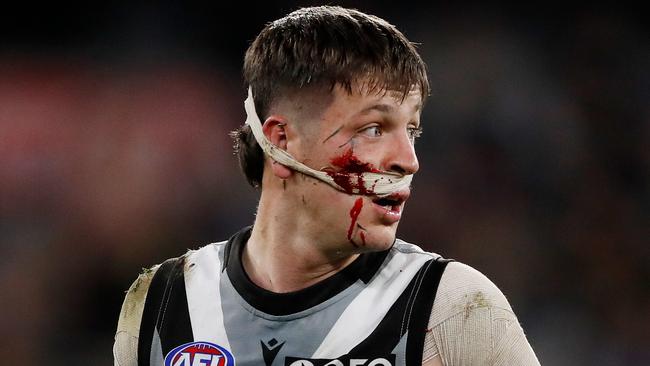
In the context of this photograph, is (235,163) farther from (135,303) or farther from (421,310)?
(421,310)

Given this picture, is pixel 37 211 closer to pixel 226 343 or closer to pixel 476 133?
Result: pixel 476 133

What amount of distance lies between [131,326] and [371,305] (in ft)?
2.34

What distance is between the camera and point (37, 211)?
17.5 ft

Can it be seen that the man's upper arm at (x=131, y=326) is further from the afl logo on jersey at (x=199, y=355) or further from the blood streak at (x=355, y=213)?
the blood streak at (x=355, y=213)

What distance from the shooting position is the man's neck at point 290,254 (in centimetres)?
231

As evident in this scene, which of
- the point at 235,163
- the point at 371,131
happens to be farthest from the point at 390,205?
the point at 235,163

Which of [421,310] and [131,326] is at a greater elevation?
[421,310]

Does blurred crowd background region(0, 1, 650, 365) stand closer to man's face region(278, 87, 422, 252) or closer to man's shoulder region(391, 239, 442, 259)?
man's shoulder region(391, 239, 442, 259)

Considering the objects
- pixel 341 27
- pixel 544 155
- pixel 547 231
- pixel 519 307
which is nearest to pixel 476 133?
pixel 544 155

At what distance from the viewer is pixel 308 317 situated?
2.31 m

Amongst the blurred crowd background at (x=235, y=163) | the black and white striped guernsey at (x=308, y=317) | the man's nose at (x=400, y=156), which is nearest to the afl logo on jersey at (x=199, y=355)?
the black and white striped guernsey at (x=308, y=317)

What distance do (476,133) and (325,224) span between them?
139 inches

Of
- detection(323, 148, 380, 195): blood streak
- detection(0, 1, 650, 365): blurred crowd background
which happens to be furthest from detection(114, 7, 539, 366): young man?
detection(0, 1, 650, 365): blurred crowd background

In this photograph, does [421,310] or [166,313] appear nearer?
[421,310]
